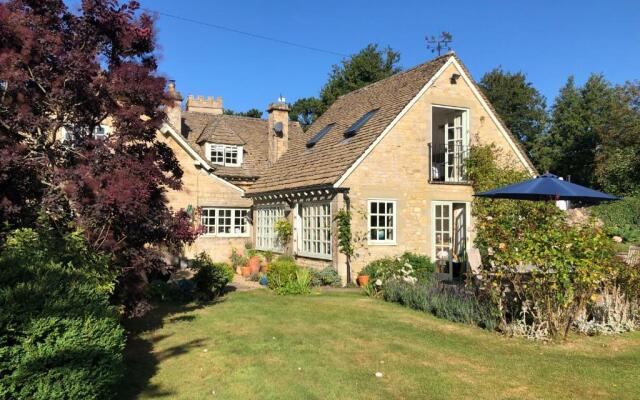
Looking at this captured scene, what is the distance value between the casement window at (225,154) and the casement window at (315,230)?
777 centimetres

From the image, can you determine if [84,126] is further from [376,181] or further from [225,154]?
[225,154]

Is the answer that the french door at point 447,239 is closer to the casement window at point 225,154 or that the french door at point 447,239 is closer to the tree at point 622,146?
the casement window at point 225,154

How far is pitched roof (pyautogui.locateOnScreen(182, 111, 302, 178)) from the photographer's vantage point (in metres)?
24.1

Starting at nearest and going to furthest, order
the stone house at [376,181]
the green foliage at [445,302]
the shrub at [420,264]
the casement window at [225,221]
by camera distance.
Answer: the green foliage at [445,302] < the shrub at [420,264] < the stone house at [376,181] < the casement window at [225,221]

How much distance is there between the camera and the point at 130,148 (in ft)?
27.3

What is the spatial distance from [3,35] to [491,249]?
8787 millimetres

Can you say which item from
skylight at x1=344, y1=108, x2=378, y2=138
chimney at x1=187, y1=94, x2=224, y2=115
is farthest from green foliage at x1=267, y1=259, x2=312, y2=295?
chimney at x1=187, y1=94, x2=224, y2=115

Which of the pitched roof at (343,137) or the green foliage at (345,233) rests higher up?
the pitched roof at (343,137)

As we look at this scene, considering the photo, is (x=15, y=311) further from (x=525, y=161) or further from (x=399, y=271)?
(x=525, y=161)

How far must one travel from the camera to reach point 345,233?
593 inches

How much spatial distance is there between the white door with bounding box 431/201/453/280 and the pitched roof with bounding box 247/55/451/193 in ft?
11.6

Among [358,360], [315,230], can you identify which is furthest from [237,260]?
[358,360]

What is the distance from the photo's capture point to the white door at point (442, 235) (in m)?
16.9

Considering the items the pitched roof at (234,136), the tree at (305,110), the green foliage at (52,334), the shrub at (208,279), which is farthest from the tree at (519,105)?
the green foliage at (52,334)
